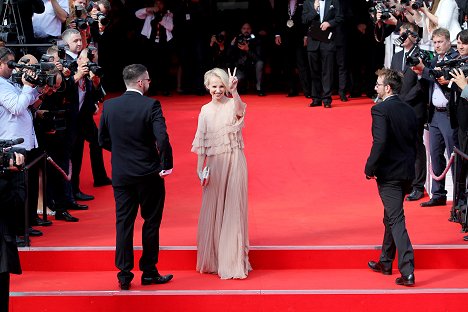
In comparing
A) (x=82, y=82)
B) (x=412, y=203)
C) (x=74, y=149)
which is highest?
(x=82, y=82)

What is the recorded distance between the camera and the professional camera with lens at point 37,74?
9.13m

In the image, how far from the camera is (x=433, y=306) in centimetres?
859

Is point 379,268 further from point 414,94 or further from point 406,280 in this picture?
point 414,94

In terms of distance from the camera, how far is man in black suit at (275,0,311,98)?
627 inches

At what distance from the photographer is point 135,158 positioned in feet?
28.0

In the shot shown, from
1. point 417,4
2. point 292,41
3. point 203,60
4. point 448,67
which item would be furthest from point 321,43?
point 448,67

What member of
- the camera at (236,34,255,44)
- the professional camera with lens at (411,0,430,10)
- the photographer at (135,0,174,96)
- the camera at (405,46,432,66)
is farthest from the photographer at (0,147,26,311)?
the camera at (236,34,255,44)

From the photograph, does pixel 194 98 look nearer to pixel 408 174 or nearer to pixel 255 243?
pixel 255 243

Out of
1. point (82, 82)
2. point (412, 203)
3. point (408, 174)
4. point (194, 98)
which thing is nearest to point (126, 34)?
point (194, 98)

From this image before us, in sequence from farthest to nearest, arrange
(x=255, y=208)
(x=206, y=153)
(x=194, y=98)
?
(x=194, y=98)
(x=255, y=208)
(x=206, y=153)

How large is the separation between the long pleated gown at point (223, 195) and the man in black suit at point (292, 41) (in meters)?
6.74

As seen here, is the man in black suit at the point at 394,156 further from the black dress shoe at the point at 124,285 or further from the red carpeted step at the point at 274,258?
the black dress shoe at the point at 124,285

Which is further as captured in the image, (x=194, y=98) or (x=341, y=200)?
(x=194, y=98)

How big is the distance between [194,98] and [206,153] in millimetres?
6855
